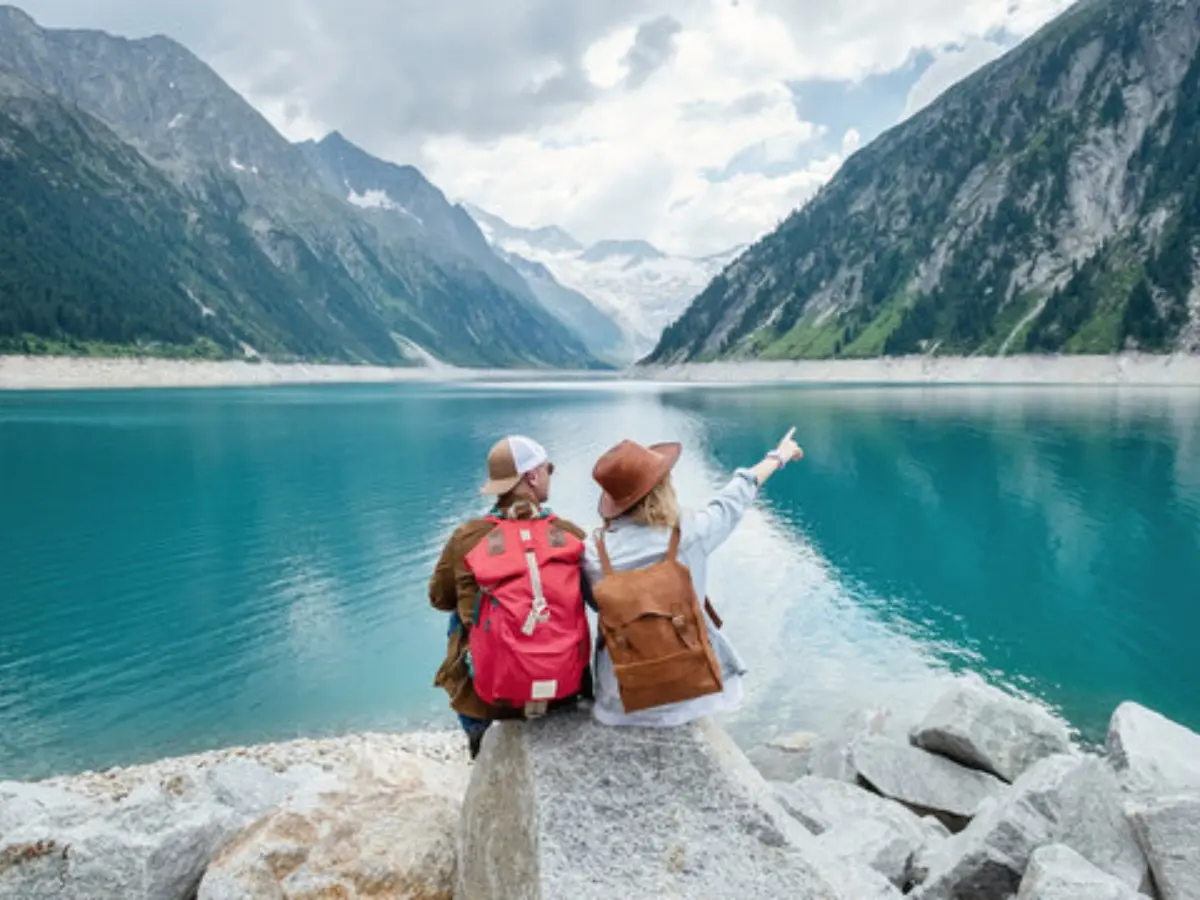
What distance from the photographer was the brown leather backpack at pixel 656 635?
16.0 ft

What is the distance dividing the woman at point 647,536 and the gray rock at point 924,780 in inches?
294

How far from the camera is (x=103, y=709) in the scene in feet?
55.0

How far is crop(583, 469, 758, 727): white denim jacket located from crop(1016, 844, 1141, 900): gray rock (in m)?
2.66

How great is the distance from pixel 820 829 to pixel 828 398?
11347cm

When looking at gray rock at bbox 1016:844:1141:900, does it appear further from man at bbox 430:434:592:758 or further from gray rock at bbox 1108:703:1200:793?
gray rock at bbox 1108:703:1200:793

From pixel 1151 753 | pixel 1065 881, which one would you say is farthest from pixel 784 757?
pixel 1065 881

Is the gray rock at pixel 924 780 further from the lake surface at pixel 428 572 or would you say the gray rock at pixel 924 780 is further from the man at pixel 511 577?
the man at pixel 511 577

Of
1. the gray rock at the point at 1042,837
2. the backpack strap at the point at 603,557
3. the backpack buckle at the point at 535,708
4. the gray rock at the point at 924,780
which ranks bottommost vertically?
the gray rock at the point at 924,780

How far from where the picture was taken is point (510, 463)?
562 cm

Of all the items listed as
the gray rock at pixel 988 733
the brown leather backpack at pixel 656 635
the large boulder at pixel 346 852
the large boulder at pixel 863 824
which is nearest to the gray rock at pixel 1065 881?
the large boulder at pixel 863 824

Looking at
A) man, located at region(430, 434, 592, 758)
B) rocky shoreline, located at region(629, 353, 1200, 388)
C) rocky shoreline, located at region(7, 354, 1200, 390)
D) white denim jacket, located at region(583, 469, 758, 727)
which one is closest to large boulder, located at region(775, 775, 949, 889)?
white denim jacket, located at region(583, 469, 758, 727)

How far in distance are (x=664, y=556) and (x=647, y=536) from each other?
171 mm

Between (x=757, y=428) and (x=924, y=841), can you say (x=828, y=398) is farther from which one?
(x=924, y=841)

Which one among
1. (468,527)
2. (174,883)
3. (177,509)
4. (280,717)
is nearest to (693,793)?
(468,527)
